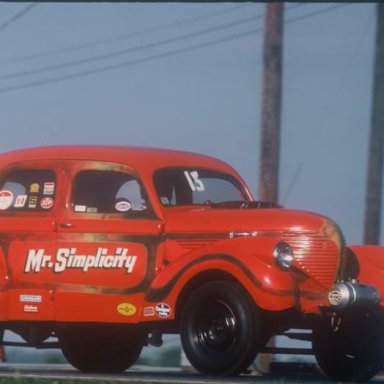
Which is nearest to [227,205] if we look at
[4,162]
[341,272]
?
[341,272]

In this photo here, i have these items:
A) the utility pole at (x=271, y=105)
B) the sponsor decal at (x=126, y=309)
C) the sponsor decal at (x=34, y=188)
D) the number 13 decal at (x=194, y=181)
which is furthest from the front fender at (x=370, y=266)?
the utility pole at (x=271, y=105)

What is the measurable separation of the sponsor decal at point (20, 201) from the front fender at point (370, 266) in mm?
3009

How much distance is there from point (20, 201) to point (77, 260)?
3.12 feet

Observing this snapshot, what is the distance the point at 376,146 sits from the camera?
71.9 feet

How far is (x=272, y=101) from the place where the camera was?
822 inches

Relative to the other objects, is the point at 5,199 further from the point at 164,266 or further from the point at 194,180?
the point at 164,266

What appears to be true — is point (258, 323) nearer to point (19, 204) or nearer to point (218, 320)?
point (218, 320)

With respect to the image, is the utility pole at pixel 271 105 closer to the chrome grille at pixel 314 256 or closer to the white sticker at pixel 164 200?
the white sticker at pixel 164 200

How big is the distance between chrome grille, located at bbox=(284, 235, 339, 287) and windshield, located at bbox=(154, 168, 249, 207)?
58.9 inches

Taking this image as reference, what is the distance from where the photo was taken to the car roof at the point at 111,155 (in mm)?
13920

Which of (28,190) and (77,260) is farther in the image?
(28,190)

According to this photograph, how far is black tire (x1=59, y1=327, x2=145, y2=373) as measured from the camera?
14.7 metres

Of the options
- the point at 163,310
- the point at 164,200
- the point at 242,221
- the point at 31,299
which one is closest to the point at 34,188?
the point at 31,299

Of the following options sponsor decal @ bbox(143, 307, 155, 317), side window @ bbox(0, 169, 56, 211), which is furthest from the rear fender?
sponsor decal @ bbox(143, 307, 155, 317)
